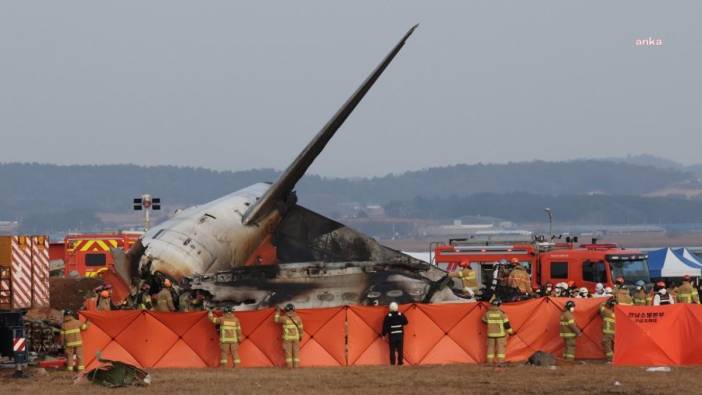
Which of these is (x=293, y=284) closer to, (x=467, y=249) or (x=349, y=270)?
Answer: (x=349, y=270)

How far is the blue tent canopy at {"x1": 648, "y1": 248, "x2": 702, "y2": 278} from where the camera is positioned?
170 feet

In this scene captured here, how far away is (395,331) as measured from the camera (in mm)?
28328

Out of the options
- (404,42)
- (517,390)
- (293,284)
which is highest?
(404,42)

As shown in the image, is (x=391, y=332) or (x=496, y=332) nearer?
(x=391, y=332)

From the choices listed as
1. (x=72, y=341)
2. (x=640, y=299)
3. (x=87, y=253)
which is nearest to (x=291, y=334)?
(x=72, y=341)

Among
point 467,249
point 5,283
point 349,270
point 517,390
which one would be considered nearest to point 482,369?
point 517,390

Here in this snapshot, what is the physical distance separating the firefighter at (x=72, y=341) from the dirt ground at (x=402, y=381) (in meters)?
0.51

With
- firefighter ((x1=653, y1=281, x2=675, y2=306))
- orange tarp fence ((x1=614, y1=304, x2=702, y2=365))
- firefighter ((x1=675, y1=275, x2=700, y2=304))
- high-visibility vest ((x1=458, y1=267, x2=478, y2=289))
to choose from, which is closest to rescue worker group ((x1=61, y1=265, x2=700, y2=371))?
orange tarp fence ((x1=614, y1=304, x2=702, y2=365))

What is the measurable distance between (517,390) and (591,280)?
61.7 feet

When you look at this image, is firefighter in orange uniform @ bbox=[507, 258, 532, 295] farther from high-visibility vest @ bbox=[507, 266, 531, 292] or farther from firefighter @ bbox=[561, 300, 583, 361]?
firefighter @ bbox=[561, 300, 583, 361]

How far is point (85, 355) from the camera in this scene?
94.3ft

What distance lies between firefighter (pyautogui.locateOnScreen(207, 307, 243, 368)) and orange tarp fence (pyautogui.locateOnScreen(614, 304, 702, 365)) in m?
8.75

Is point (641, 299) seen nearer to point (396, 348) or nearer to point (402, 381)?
point (396, 348)

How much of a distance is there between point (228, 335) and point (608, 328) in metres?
8.89
